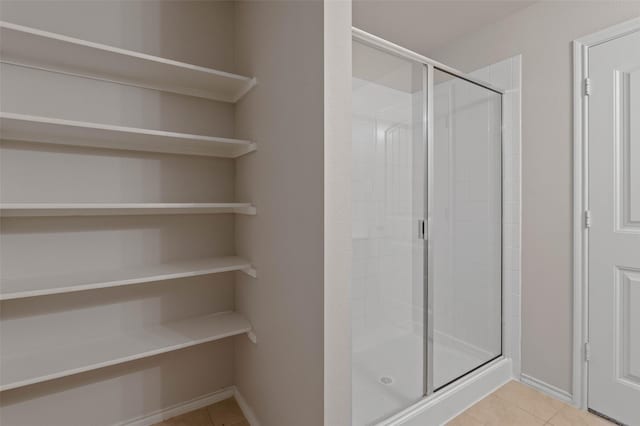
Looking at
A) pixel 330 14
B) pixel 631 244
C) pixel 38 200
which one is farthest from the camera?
pixel 631 244

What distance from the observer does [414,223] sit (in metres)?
1.75

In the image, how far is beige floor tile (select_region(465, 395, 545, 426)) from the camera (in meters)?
1.66

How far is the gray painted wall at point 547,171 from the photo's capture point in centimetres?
182

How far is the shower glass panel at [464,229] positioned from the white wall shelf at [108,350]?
1.15m

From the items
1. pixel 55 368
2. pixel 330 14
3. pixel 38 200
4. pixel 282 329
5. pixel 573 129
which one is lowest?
pixel 55 368

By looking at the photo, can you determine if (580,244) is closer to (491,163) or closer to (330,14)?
(491,163)

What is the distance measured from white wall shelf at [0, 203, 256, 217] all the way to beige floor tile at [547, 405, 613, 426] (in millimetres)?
1917

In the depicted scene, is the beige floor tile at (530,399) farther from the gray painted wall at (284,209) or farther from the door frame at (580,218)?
the gray painted wall at (284,209)

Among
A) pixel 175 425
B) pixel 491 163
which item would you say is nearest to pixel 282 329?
pixel 175 425

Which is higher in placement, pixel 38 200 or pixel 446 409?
pixel 38 200

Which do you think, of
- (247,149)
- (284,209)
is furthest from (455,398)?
(247,149)

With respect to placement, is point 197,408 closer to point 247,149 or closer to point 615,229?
point 247,149

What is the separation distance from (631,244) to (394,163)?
1234 mm

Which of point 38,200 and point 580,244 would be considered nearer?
point 38,200
